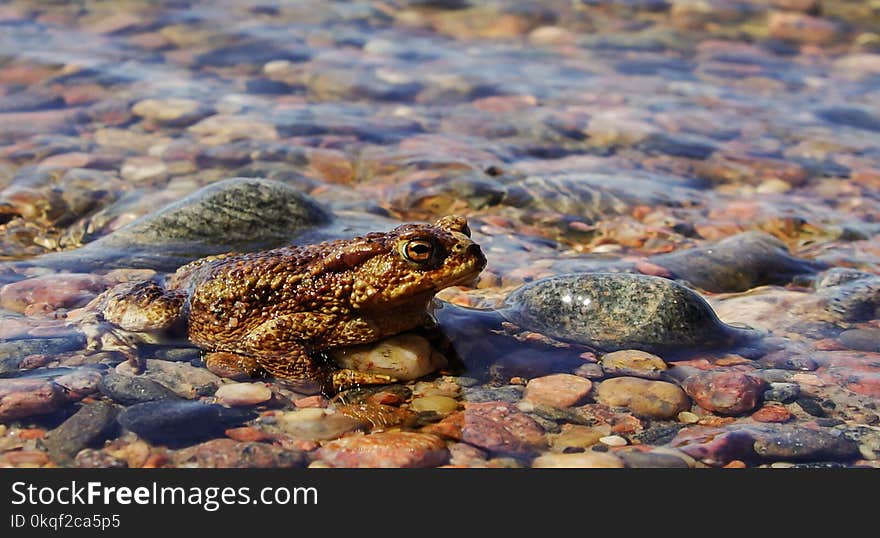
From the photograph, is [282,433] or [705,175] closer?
[282,433]

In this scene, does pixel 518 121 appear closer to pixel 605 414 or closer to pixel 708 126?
pixel 708 126

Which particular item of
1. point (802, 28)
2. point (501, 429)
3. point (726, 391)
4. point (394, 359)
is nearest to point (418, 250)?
point (394, 359)

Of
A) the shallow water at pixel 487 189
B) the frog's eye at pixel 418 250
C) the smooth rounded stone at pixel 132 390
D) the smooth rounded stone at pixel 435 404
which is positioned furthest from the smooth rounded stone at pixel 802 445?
the smooth rounded stone at pixel 132 390

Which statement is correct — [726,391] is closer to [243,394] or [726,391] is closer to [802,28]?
[243,394]

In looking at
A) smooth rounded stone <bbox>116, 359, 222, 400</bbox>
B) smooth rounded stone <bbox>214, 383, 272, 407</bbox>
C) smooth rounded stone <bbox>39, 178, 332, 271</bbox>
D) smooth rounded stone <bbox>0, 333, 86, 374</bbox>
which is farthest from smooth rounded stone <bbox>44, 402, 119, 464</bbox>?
smooth rounded stone <bbox>39, 178, 332, 271</bbox>
